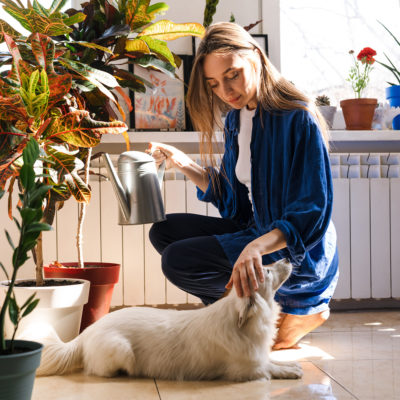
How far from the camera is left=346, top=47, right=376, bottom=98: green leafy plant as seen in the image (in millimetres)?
2642

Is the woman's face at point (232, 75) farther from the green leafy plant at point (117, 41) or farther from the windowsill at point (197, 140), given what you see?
the windowsill at point (197, 140)

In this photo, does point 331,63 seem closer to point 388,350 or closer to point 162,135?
point 162,135

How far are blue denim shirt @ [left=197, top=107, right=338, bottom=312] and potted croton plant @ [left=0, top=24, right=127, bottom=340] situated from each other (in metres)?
0.46

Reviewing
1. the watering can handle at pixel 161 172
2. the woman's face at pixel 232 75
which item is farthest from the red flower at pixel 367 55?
the watering can handle at pixel 161 172

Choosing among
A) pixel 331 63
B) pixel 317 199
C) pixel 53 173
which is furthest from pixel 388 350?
pixel 331 63

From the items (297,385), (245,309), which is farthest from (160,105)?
(297,385)

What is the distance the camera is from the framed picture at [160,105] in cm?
261

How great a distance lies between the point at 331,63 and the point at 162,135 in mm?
1128

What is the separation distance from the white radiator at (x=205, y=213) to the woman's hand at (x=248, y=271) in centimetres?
123

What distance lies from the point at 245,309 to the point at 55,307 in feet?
2.17

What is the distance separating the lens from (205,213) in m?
2.56

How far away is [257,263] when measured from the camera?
51.1 inches

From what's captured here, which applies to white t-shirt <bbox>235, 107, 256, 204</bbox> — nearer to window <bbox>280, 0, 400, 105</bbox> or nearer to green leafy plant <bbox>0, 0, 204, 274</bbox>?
green leafy plant <bbox>0, 0, 204, 274</bbox>

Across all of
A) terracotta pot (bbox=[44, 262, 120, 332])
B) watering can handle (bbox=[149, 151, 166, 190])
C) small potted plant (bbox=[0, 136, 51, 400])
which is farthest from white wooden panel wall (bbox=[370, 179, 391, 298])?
small potted plant (bbox=[0, 136, 51, 400])
